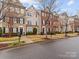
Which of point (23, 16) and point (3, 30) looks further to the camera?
point (23, 16)

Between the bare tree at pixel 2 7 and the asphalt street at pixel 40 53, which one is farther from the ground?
the bare tree at pixel 2 7

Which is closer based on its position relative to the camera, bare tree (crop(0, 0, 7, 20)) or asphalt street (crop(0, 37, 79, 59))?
asphalt street (crop(0, 37, 79, 59))

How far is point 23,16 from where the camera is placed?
7256 centimetres

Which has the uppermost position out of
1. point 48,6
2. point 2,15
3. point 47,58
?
point 48,6

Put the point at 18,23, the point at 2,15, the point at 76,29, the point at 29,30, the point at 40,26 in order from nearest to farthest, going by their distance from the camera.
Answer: the point at 2,15 → the point at 18,23 → the point at 29,30 → the point at 40,26 → the point at 76,29

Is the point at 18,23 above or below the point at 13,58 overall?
above

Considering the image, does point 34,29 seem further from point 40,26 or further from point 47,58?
point 47,58

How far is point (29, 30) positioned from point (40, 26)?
6772 mm

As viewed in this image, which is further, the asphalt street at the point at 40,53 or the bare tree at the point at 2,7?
the bare tree at the point at 2,7

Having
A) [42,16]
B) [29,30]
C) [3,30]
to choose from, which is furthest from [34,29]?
[3,30]

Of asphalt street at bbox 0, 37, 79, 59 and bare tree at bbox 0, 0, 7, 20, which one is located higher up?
bare tree at bbox 0, 0, 7, 20

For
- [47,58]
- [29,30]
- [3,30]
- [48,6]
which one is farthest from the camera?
[29,30]

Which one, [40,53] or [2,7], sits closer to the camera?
[40,53]

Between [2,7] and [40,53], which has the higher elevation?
[2,7]
